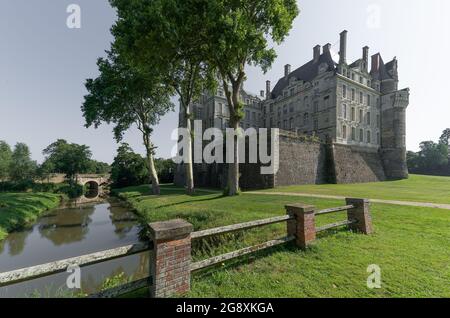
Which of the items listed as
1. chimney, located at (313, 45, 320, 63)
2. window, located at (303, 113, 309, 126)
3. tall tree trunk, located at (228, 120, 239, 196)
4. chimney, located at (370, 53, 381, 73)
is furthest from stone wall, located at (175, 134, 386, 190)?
chimney, located at (313, 45, 320, 63)

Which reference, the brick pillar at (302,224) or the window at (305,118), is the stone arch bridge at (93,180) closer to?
the window at (305,118)

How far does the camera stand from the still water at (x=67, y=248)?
6.72 m

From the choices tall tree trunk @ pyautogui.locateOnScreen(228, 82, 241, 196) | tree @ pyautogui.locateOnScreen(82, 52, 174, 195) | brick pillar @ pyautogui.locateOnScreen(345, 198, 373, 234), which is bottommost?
brick pillar @ pyautogui.locateOnScreen(345, 198, 373, 234)

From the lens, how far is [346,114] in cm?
3450

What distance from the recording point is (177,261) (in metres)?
3.51

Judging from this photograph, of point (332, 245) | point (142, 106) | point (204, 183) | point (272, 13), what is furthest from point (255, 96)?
point (332, 245)

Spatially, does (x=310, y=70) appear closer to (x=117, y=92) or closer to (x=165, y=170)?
(x=117, y=92)

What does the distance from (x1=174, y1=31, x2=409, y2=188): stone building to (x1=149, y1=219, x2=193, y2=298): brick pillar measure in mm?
24772

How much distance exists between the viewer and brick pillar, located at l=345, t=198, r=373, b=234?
6719 mm

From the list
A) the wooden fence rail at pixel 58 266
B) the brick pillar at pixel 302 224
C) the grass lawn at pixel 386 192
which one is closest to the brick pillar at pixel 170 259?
the wooden fence rail at pixel 58 266

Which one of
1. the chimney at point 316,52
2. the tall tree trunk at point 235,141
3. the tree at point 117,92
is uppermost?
the chimney at point 316,52

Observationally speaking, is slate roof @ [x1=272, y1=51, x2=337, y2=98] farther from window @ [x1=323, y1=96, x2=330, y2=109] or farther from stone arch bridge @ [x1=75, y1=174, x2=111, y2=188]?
stone arch bridge @ [x1=75, y1=174, x2=111, y2=188]

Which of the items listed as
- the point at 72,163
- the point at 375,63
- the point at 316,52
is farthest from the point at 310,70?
the point at 72,163
